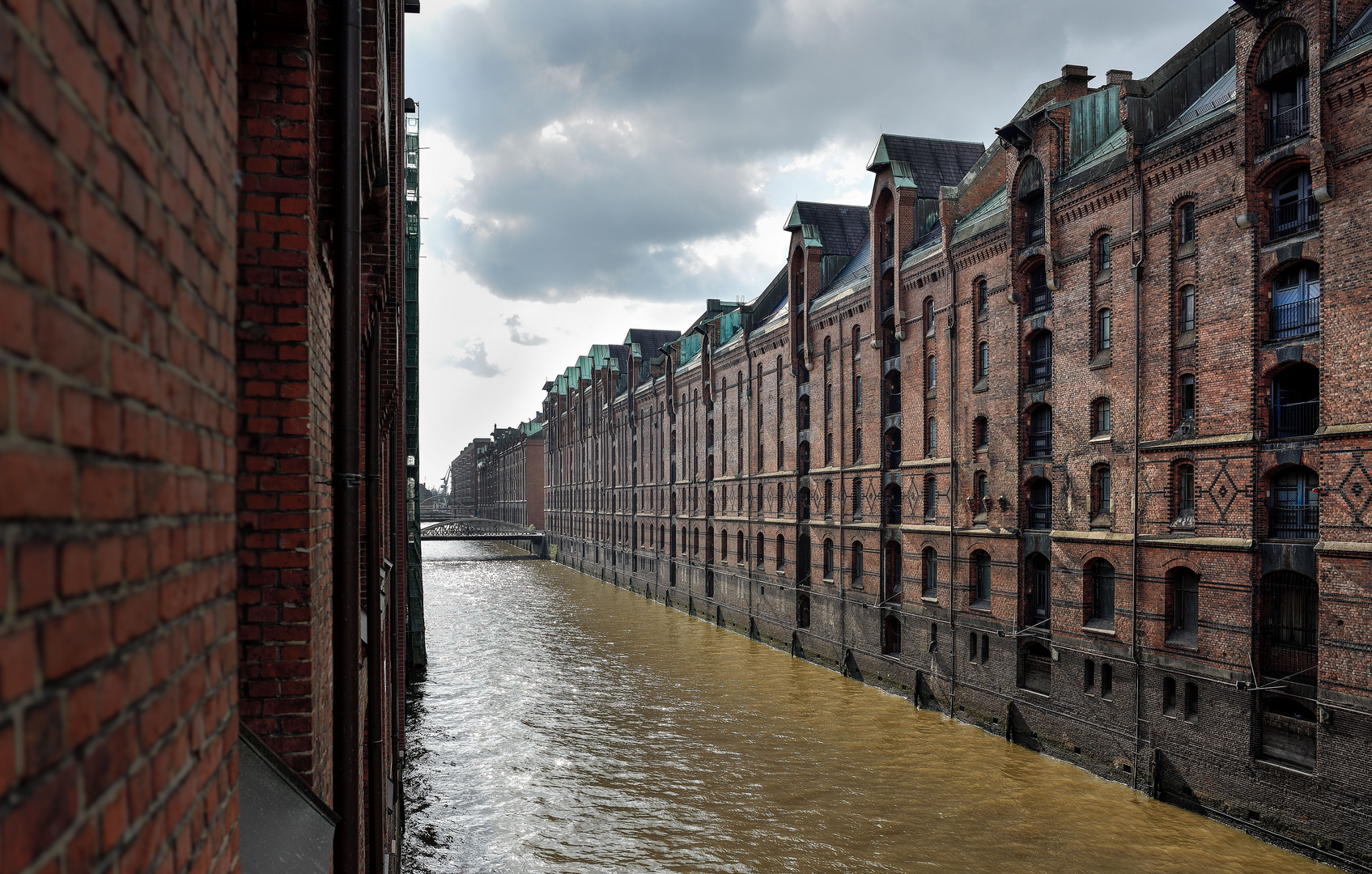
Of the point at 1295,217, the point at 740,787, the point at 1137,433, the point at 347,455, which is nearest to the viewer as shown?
the point at 347,455

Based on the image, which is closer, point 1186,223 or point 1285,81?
point 1285,81

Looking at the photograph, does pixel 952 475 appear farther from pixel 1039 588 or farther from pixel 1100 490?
pixel 1100 490

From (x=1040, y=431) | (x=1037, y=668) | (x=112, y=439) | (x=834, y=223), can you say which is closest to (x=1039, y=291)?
(x=1040, y=431)

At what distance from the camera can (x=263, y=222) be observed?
362 centimetres

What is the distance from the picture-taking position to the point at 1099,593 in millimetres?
19734

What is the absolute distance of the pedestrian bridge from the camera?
69594mm

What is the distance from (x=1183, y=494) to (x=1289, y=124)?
693cm

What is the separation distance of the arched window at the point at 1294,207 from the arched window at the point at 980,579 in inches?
403

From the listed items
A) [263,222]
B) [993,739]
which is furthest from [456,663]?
[263,222]

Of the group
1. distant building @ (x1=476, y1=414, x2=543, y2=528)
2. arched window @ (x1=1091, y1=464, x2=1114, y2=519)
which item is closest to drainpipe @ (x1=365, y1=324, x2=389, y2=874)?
arched window @ (x1=1091, y1=464, x2=1114, y2=519)

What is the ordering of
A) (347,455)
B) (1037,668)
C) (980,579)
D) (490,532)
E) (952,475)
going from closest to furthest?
(347,455), (1037,668), (980,579), (952,475), (490,532)

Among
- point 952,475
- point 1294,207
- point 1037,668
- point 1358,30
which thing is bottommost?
point 1037,668

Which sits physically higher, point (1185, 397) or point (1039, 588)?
point (1185, 397)

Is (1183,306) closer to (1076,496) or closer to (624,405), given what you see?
(1076,496)
